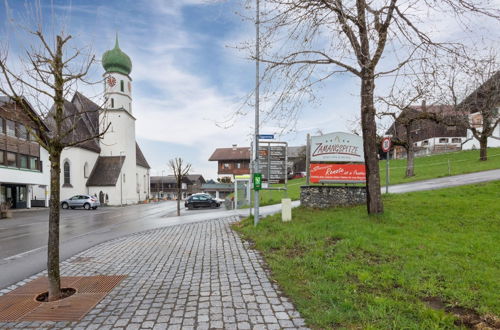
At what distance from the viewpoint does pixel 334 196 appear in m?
12.1

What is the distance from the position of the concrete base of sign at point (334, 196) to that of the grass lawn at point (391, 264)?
1.68m

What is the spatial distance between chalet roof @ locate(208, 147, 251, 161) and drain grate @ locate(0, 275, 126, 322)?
5908 cm

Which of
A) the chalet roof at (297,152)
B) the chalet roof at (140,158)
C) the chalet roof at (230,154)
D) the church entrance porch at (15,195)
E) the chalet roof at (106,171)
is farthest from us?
the chalet roof at (297,152)

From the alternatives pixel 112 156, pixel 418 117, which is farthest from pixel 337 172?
pixel 112 156

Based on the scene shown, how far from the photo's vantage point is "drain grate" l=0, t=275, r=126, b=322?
445 cm

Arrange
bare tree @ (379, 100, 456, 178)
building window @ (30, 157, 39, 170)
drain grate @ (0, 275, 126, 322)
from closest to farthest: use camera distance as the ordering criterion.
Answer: drain grate @ (0, 275, 126, 322) < bare tree @ (379, 100, 456, 178) < building window @ (30, 157, 39, 170)

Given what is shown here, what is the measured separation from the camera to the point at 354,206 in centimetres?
1167

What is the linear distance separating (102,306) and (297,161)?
210 feet

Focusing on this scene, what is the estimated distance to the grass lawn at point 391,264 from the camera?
155 inches

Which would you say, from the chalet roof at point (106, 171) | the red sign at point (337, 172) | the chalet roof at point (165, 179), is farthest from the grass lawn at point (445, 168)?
the chalet roof at point (165, 179)

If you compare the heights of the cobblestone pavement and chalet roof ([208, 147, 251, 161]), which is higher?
chalet roof ([208, 147, 251, 161])

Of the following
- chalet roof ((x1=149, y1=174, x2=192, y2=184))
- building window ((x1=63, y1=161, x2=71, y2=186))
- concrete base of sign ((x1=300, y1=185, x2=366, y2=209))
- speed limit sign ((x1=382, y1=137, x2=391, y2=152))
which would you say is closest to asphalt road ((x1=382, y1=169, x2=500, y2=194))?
speed limit sign ((x1=382, y1=137, x2=391, y2=152))

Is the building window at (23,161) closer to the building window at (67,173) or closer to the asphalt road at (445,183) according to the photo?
the building window at (67,173)

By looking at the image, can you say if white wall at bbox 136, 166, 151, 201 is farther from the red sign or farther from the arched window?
the red sign
